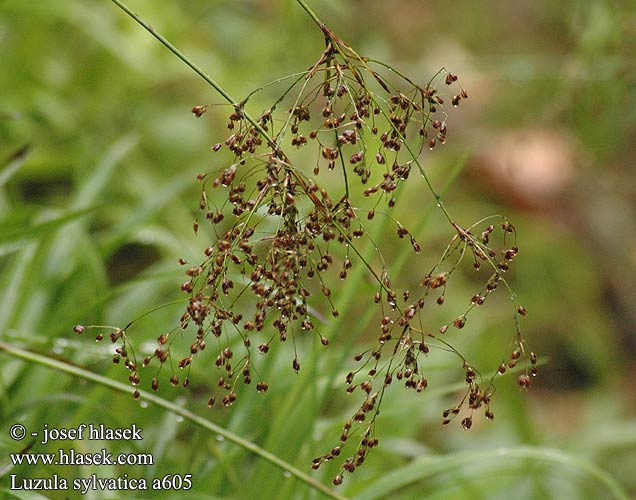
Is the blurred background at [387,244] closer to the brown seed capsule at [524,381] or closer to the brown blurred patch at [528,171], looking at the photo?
the brown blurred patch at [528,171]

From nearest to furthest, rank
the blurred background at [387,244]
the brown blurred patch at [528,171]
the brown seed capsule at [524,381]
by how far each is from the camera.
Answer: the brown seed capsule at [524,381], the blurred background at [387,244], the brown blurred patch at [528,171]

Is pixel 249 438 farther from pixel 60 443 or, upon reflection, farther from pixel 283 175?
pixel 283 175

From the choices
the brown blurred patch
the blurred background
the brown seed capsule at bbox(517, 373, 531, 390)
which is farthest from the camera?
the brown blurred patch

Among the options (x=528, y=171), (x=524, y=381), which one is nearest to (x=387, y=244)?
(x=528, y=171)

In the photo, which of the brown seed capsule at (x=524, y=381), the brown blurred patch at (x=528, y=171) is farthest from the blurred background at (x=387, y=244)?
the brown seed capsule at (x=524, y=381)

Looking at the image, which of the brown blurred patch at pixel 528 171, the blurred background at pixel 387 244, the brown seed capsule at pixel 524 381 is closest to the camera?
the brown seed capsule at pixel 524 381

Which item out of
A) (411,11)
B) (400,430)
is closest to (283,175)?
(400,430)

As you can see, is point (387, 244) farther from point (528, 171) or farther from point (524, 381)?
point (524, 381)

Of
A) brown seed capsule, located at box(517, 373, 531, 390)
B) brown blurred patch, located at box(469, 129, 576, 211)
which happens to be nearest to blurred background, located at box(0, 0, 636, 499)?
brown blurred patch, located at box(469, 129, 576, 211)

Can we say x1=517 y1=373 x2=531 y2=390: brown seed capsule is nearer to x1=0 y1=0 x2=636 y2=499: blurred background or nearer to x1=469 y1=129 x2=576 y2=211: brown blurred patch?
x1=0 y1=0 x2=636 y2=499: blurred background
